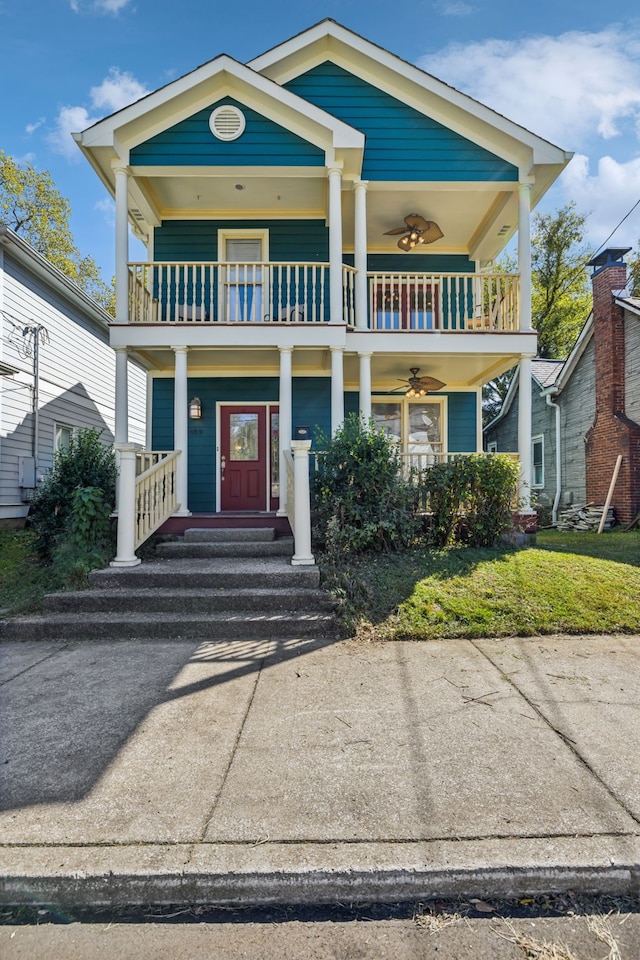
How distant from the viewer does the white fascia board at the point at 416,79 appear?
8219mm

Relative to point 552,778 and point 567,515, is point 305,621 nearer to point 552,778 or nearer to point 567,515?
point 552,778

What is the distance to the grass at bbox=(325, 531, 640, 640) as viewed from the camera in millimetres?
4715

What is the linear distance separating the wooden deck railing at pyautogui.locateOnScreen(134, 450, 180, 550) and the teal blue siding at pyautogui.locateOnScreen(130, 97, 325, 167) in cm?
490

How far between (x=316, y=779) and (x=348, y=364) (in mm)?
7489

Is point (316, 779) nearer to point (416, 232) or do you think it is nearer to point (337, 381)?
point (337, 381)

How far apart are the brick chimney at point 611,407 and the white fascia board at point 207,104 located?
8248 mm

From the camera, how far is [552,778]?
2.32 metres

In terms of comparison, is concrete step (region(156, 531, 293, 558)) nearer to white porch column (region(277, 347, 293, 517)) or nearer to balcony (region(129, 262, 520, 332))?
white porch column (region(277, 347, 293, 517))

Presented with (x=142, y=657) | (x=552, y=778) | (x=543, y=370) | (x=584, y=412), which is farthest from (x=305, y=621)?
(x=543, y=370)

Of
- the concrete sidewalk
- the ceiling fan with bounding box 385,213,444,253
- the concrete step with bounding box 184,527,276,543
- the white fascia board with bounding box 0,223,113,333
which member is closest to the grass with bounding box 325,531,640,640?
the concrete sidewalk

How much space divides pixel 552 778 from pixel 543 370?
1685 cm

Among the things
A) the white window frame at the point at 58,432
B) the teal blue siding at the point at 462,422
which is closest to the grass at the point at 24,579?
the white window frame at the point at 58,432

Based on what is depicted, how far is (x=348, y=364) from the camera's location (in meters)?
8.91

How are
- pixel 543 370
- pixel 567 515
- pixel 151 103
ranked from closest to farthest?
pixel 151 103, pixel 567 515, pixel 543 370
